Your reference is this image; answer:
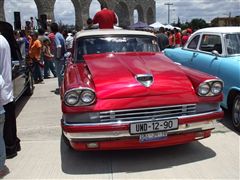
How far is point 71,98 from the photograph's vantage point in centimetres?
397

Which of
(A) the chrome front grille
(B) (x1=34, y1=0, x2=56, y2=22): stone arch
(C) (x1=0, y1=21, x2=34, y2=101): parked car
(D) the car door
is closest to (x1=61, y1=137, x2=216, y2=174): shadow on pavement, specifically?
(A) the chrome front grille

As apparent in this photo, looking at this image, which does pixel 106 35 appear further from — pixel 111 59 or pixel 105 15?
pixel 105 15

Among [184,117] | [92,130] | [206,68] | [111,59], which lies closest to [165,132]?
[184,117]

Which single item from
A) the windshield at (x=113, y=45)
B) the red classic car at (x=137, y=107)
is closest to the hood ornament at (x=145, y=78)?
the red classic car at (x=137, y=107)

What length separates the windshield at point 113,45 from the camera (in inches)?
223

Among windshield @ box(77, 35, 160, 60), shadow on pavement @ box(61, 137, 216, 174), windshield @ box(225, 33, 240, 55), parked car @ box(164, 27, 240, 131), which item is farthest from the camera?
windshield @ box(225, 33, 240, 55)

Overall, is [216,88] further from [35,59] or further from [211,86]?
[35,59]

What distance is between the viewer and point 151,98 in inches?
158

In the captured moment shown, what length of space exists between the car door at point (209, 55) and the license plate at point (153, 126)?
2.36 metres

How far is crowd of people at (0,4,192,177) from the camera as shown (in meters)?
4.00

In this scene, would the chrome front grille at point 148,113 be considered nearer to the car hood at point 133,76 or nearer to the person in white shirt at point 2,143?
the car hood at point 133,76

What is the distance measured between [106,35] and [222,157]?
9.05ft

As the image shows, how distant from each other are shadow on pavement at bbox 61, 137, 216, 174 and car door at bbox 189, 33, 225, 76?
188cm

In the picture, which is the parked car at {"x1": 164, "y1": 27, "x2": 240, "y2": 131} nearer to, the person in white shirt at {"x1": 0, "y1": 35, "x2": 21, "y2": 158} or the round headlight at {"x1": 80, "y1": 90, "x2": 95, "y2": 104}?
the round headlight at {"x1": 80, "y1": 90, "x2": 95, "y2": 104}
